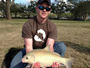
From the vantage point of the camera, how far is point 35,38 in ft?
8.88

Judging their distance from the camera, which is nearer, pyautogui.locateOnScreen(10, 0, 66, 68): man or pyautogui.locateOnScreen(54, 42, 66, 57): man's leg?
pyautogui.locateOnScreen(10, 0, 66, 68): man

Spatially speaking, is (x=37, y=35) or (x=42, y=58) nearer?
(x=42, y=58)

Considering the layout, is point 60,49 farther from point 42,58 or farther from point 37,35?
point 42,58

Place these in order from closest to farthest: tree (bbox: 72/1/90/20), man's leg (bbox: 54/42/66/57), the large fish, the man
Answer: the large fish
the man
man's leg (bbox: 54/42/66/57)
tree (bbox: 72/1/90/20)

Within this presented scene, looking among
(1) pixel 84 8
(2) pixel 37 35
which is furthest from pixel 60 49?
(1) pixel 84 8

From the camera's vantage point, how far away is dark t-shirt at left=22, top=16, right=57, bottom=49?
265cm

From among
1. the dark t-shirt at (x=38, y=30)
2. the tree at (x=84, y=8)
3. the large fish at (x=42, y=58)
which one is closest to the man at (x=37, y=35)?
the dark t-shirt at (x=38, y=30)

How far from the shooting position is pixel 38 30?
8.79 feet

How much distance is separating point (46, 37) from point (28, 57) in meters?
0.84

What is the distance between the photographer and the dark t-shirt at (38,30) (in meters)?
2.65

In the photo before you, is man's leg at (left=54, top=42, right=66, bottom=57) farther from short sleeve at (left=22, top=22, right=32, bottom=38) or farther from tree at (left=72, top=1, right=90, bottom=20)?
tree at (left=72, top=1, right=90, bottom=20)

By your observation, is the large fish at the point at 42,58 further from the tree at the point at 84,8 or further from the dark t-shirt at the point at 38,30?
the tree at the point at 84,8

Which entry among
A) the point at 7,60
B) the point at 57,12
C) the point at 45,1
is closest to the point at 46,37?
the point at 45,1

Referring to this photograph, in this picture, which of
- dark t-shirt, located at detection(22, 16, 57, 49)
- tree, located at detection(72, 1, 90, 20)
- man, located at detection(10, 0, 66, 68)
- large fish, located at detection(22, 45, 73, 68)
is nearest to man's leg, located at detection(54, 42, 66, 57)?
man, located at detection(10, 0, 66, 68)
